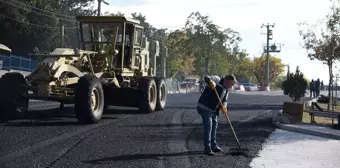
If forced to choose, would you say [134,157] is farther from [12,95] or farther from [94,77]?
[12,95]

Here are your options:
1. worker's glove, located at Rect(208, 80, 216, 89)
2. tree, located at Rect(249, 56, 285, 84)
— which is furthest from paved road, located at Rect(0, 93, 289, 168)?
tree, located at Rect(249, 56, 285, 84)

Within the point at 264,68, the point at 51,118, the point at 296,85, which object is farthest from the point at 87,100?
the point at 264,68

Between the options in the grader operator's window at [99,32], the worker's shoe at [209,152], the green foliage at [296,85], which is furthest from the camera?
the green foliage at [296,85]

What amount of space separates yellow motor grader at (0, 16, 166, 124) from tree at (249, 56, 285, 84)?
272 ft

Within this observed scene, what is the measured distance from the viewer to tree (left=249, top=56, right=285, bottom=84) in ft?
333

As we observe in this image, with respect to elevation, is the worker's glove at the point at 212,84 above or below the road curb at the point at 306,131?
above

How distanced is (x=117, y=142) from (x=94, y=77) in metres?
3.45

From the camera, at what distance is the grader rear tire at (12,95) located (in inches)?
565

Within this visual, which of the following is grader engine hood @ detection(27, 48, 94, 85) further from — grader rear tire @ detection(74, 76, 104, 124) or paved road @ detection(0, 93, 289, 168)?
paved road @ detection(0, 93, 289, 168)

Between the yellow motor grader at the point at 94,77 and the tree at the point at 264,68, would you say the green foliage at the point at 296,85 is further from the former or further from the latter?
the tree at the point at 264,68

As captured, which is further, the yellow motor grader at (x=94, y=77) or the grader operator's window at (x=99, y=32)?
the grader operator's window at (x=99, y=32)

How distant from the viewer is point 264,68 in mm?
101125

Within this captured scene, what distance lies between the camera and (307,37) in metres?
28.6

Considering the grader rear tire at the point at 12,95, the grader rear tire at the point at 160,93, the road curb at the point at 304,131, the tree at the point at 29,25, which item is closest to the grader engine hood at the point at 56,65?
the grader rear tire at the point at 12,95
